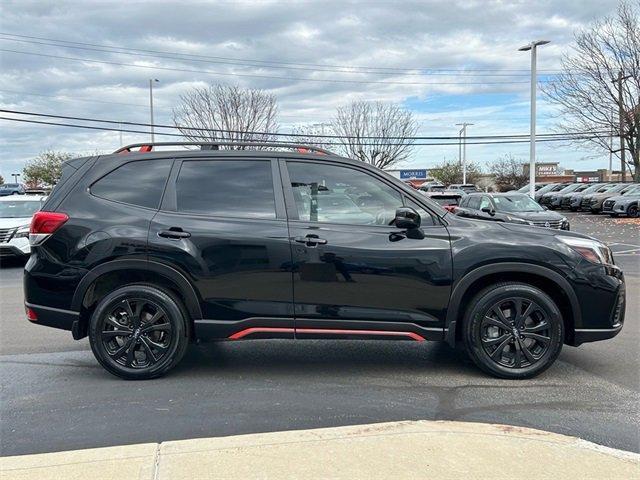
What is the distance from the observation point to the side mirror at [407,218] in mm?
4367

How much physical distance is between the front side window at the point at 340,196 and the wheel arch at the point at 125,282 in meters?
1.12

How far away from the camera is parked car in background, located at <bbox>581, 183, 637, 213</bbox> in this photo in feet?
91.1

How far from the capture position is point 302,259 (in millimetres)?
4387

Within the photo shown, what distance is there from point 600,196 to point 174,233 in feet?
95.7

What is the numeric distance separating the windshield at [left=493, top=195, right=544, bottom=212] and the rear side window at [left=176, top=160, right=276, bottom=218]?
12733 millimetres

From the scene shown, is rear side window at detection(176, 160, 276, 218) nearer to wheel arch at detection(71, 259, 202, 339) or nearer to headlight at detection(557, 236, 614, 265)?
wheel arch at detection(71, 259, 202, 339)

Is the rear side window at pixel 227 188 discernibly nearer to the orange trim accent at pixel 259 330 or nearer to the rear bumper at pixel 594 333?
the orange trim accent at pixel 259 330

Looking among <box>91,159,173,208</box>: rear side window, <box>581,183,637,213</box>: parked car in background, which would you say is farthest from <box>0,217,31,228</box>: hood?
<box>581,183,637,213</box>: parked car in background

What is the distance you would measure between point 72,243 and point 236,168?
4.83 ft

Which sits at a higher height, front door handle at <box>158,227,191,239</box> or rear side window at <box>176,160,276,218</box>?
rear side window at <box>176,160,276,218</box>


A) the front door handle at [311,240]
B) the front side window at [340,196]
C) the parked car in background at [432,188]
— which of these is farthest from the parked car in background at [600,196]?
the front door handle at [311,240]

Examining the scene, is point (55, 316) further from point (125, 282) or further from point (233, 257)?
point (233, 257)

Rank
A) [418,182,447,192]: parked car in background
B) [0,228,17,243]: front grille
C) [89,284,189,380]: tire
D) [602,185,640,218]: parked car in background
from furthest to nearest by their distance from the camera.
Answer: [418,182,447,192]: parked car in background
[602,185,640,218]: parked car in background
[0,228,17,243]: front grille
[89,284,189,380]: tire

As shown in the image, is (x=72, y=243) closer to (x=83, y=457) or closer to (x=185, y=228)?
(x=185, y=228)
